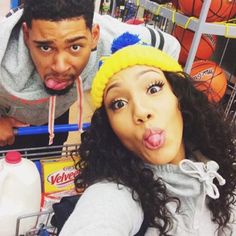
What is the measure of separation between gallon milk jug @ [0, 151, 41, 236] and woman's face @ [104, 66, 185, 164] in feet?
0.95

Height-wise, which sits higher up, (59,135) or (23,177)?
(23,177)

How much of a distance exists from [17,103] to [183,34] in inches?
36.0

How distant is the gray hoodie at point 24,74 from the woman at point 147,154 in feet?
0.82

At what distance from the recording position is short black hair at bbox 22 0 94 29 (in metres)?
0.79

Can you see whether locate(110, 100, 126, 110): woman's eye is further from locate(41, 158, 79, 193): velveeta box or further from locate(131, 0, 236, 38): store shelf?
locate(131, 0, 236, 38): store shelf

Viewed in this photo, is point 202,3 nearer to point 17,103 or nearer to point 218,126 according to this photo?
point 218,126

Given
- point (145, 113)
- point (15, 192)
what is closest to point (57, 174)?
point (15, 192)

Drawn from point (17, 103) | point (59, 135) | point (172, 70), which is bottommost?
point (59, 135)

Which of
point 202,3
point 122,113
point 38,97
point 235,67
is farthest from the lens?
point 235,67

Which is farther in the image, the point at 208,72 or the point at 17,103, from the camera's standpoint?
the point at 208,72

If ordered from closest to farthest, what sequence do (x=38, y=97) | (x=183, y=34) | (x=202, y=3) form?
1. (x=38, y=97)
2. (x=202, y=3)
3. (x=183, y=34)

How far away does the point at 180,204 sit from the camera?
2.47 ft

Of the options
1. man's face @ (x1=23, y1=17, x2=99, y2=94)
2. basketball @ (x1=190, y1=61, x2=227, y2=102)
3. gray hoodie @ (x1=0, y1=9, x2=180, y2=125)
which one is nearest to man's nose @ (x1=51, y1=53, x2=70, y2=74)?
man's face @ (x1=23, y1=17, x2=99, y2=94)

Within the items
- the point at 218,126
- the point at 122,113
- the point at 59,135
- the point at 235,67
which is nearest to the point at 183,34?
the point at 235,67
